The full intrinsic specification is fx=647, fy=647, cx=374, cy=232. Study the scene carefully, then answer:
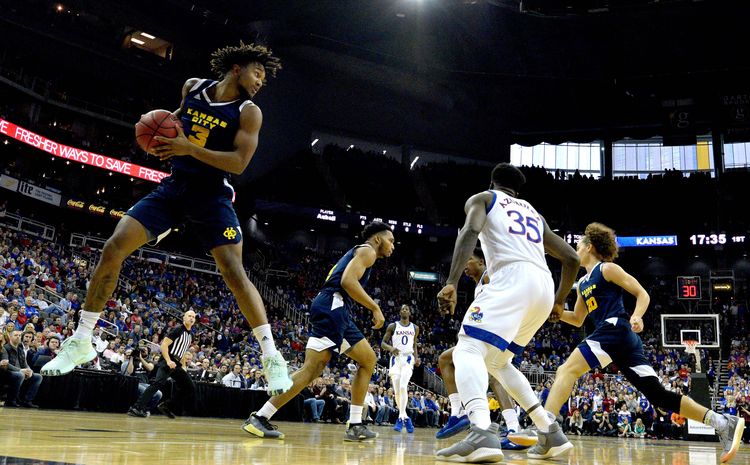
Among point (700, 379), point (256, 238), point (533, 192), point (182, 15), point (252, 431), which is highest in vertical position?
point (182, 15)

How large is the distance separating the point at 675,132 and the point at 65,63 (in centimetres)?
2864

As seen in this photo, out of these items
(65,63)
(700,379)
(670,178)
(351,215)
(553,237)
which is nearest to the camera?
(553,237)

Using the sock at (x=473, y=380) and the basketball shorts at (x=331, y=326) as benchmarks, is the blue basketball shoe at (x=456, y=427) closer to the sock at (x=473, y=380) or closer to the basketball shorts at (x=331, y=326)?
the basketball shorts at (x=331, y=326)

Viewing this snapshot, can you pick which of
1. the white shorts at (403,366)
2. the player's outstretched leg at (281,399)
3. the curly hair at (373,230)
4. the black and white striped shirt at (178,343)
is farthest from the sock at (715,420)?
the white shorts at (403,366)

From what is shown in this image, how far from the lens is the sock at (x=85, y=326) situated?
4.04 meters

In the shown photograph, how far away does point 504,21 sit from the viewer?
1135 inches

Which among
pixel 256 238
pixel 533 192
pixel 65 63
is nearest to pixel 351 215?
pixel 256 238

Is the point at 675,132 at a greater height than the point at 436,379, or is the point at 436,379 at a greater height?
the point at 675,132

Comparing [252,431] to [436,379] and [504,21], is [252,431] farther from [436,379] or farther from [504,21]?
[504,21]

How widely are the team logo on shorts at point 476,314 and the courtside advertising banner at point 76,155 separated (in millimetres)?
24752

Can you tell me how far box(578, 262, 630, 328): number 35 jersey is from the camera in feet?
18.7

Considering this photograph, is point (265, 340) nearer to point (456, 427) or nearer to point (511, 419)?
point (456, 427)

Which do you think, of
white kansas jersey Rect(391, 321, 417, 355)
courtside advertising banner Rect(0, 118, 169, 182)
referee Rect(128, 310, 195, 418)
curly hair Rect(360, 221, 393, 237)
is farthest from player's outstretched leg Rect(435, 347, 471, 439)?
courtside advertising banner Rect(0, 118, 169, 182)

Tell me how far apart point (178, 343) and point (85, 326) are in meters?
5.52
